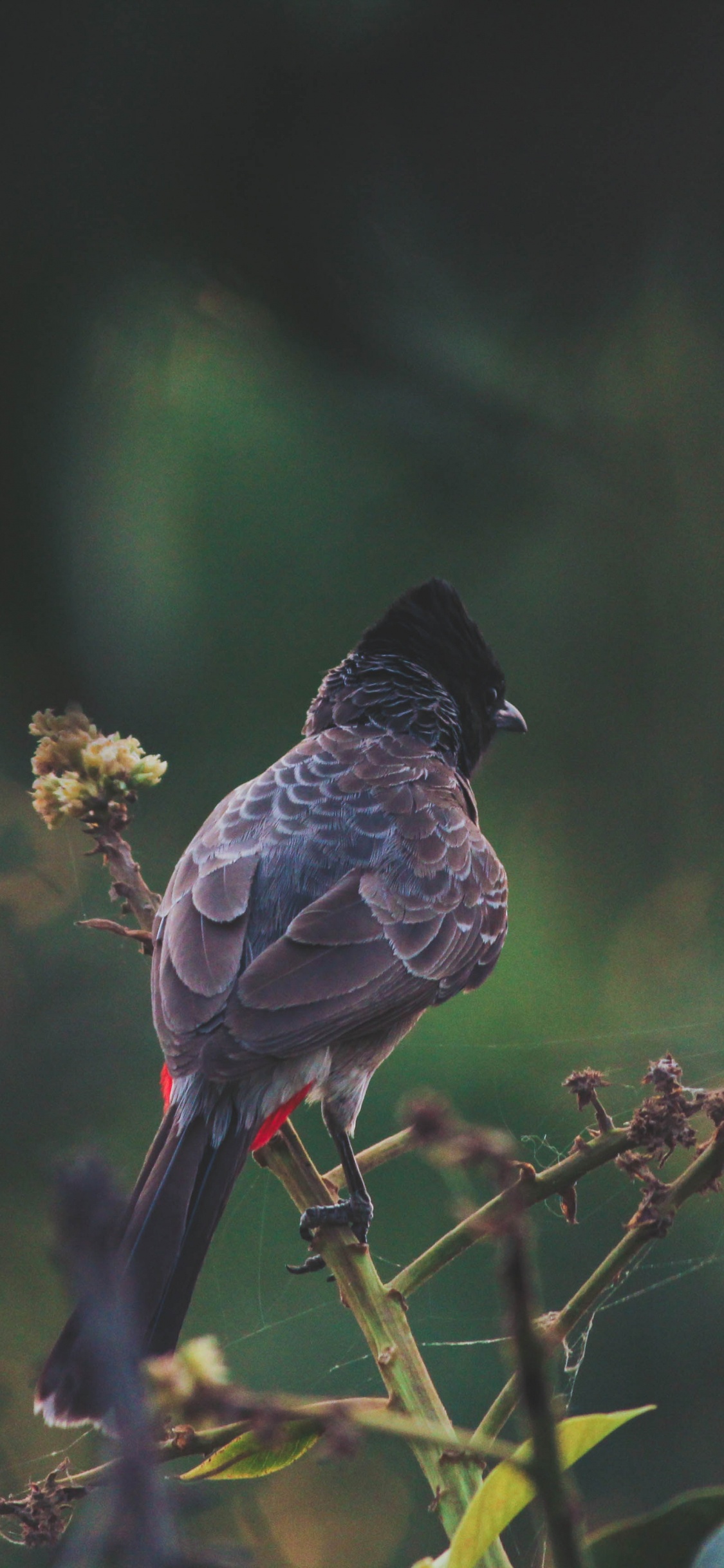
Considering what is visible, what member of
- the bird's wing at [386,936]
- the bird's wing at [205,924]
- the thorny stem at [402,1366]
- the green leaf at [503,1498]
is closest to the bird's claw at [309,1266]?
the bird's wing at [386,936]

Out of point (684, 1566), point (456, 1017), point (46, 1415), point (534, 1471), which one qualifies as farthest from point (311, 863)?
point (534, 1471)

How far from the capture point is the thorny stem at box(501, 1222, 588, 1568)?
163mm

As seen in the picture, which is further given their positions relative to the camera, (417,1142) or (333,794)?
(333,794)

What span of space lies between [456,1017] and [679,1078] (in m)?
1.16

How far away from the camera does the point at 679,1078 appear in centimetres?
63

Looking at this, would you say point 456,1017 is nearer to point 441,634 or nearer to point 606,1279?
point 441,634

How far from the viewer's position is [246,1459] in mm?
560

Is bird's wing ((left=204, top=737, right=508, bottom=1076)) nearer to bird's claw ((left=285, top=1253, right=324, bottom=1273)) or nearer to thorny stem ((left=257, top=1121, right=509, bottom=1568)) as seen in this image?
bird's claw ((left=285, top=1253, right=324, bottom=1273))

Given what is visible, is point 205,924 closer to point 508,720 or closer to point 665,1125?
point 665,1125

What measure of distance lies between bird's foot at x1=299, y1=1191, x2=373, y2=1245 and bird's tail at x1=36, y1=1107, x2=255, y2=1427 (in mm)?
72

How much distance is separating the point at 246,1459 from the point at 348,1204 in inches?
24.4

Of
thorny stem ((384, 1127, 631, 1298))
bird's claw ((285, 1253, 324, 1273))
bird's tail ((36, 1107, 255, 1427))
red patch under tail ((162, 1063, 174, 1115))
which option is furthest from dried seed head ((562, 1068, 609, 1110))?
bird's claw ((285, 1253, 324, 1273))

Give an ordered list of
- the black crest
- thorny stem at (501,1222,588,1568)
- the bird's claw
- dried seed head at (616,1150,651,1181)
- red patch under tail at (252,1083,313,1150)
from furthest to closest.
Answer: the black crest → the bird's claw → red patch under tail at (252,1083,313,1150) → dried seed head at (616,1150,651,1181) → thorny stem at (501,1222,588,1568)

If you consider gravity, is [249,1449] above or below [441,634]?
below
